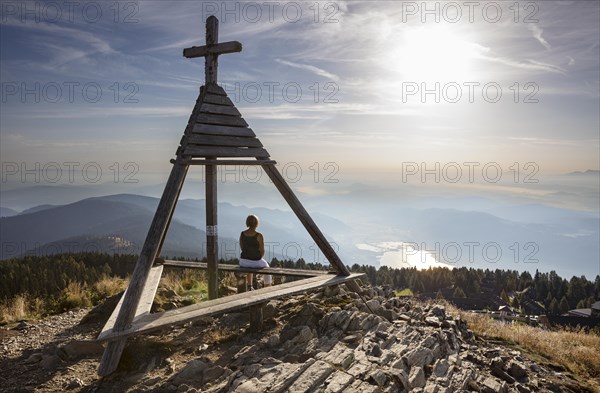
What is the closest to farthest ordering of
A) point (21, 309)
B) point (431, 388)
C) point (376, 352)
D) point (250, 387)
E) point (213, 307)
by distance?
point (250, 387)
point (431, 388)
point (376, 352)
point (213, 307)
point (21, 309)

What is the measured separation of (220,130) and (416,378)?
5737 mm

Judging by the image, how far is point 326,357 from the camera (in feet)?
19.4

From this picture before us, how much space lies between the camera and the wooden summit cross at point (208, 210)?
5748 mm

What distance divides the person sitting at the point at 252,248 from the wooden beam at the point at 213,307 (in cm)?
145

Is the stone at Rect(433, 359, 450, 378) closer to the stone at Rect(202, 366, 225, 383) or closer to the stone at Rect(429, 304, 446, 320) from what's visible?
the stone at Rect(429, 304, 446, 320)

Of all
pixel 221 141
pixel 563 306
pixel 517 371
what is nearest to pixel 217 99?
pixel 221 141

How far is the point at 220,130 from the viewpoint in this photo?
25.6 feet

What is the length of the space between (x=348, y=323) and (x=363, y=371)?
165 cm

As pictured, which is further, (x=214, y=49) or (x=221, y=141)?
(x=214, y=49)

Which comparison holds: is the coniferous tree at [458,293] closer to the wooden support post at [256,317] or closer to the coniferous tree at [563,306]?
the coniferous tree at [563,306]

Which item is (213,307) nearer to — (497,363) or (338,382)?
(338,382)

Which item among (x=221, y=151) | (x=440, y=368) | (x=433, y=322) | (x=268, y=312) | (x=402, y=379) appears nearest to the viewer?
(x=402, y=379)

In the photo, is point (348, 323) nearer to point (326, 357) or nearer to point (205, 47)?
point (326, 357)

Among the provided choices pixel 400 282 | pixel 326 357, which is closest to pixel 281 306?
pixel 326 357
